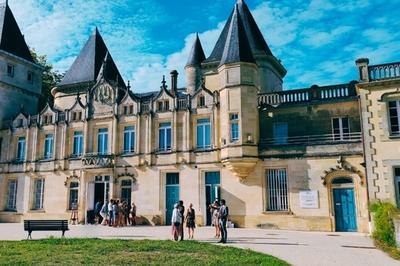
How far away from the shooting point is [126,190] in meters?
24.9

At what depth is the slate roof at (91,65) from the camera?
31061 mm

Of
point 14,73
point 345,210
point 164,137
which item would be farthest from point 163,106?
point 14,73

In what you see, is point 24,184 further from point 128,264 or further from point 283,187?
point 128,264

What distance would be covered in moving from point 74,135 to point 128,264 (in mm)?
19684

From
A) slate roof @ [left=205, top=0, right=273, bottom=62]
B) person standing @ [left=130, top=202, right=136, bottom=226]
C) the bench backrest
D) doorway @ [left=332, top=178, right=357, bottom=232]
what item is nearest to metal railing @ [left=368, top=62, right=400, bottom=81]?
doorway @ [left=332, top=178, right=357, bottom=232]

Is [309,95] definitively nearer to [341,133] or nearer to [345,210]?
[341,133]

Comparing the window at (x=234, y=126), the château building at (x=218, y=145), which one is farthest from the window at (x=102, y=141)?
the window at (x=234, y=126)

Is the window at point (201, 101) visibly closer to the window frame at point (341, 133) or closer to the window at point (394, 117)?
the window frame at point (341, 133)

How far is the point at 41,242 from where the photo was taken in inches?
517

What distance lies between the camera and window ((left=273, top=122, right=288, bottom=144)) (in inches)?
872

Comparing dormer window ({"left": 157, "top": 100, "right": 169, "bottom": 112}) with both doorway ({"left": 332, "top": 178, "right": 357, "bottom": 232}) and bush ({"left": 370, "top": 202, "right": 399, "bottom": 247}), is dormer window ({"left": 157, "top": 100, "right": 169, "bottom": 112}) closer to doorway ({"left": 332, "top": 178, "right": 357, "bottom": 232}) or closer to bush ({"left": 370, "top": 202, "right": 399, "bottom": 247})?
doorway ({"left": 332, "top": 178, "right": 357, "bottom": 232})

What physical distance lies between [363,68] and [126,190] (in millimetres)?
15787

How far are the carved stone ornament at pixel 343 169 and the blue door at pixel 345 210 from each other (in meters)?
0.78

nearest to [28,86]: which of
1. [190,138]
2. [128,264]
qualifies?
[190,138]
